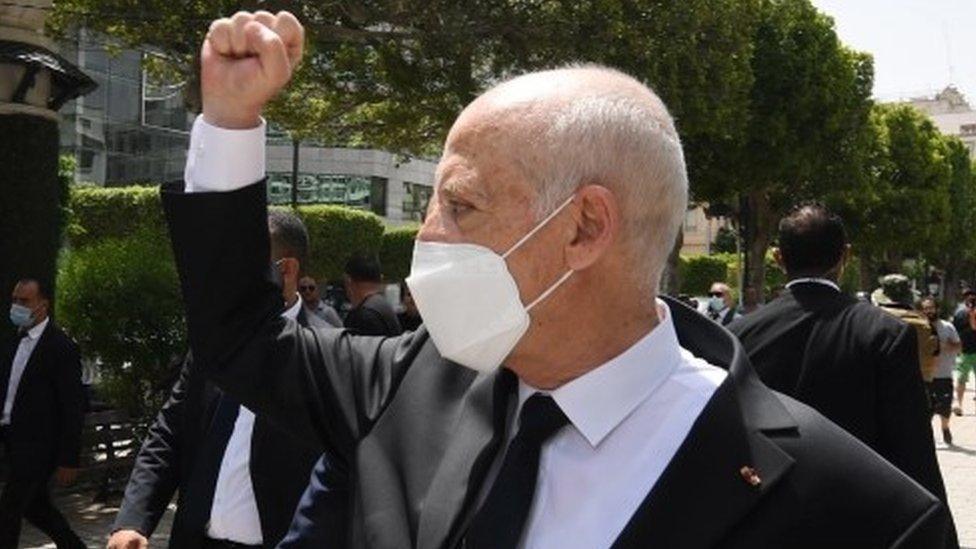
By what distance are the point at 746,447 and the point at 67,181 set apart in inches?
851

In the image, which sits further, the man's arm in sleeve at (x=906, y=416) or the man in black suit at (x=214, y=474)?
the man's arm in sleeve at (x=906, y=416)

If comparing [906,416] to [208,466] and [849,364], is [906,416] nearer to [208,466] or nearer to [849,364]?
[849,364]

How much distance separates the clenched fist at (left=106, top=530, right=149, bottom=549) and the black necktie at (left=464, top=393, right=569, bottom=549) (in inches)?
102

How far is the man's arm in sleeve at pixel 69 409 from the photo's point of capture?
814 cm

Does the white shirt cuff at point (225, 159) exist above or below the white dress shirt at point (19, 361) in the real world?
above

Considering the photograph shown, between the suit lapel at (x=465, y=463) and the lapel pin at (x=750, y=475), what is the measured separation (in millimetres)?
381

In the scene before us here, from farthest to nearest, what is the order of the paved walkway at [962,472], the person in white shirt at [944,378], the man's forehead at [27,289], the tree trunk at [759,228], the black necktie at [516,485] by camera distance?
the tree trunk at [759,228]
the person in white shirt at [944,378]
the paved walkway at [962,472]
the man's forehead at [27,289]
the black necktie at [516,485]

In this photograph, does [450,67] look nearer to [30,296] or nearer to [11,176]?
[11,176]

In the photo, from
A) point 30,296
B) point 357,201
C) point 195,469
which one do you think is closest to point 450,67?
point 30,296

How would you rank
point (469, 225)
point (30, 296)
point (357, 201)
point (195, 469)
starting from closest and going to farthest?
1. point (469, 225)
2. point (195, 469)
3. point (30, 296)
4. point (357, 201)

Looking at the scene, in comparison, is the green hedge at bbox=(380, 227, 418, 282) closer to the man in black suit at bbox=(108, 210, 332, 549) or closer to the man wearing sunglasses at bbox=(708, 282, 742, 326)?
the man wearing sunglasses at bbox=(708, 282, 742, 326)

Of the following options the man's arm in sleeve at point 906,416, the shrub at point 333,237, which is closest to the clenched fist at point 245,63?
the man's arm in sleeve at point 906,416

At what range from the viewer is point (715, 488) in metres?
1.78

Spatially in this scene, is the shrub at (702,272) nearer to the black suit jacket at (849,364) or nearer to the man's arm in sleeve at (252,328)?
the black suit jacket at (849,364)
